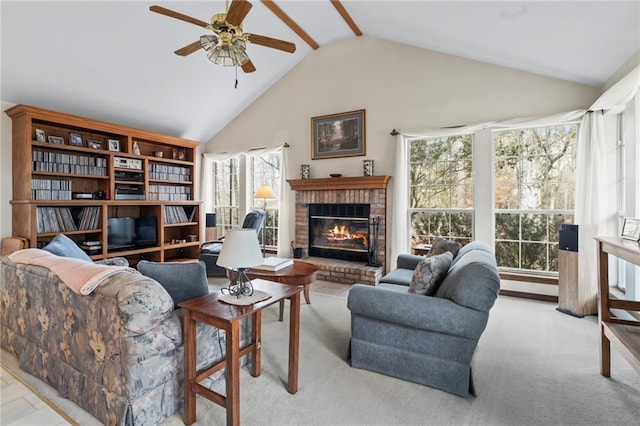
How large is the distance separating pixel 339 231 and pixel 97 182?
387 cm

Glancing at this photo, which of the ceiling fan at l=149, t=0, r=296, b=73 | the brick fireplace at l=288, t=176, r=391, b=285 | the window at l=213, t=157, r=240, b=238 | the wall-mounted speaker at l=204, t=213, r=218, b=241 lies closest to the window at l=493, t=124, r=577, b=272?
the brick fireplace at l=288, t=176, r=391, b=285

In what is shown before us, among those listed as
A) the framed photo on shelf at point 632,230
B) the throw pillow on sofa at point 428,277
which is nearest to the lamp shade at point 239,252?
the throw pillow on sofa at point 428,277

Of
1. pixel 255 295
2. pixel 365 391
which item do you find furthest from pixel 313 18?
pixel 365 391

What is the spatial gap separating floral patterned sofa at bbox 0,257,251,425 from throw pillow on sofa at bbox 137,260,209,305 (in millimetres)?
117

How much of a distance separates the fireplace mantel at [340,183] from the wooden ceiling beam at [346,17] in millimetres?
2243

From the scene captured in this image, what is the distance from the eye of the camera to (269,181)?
601 cm

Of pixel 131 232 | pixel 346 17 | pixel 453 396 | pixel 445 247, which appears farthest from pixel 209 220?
pixel 453 396

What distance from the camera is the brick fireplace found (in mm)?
4652

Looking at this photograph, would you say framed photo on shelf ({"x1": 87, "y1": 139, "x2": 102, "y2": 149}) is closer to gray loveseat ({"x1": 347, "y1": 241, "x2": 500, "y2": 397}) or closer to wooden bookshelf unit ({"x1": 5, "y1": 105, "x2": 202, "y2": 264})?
wooden bookshelf unit ({"x1": 5, "y1": 105, "x2": 202, "y2": 264})

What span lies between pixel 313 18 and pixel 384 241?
135 inches

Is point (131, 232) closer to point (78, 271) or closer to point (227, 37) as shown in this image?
point (78, 271)

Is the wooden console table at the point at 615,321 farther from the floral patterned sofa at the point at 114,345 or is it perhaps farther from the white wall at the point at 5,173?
the white wall at the point at 5,173

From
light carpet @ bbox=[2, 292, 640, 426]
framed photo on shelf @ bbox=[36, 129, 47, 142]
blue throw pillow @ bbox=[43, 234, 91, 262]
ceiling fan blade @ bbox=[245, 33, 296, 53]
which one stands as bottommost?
light carpet @ bbox=[2, 292, 640, 426]

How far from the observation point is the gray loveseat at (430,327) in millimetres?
1931
